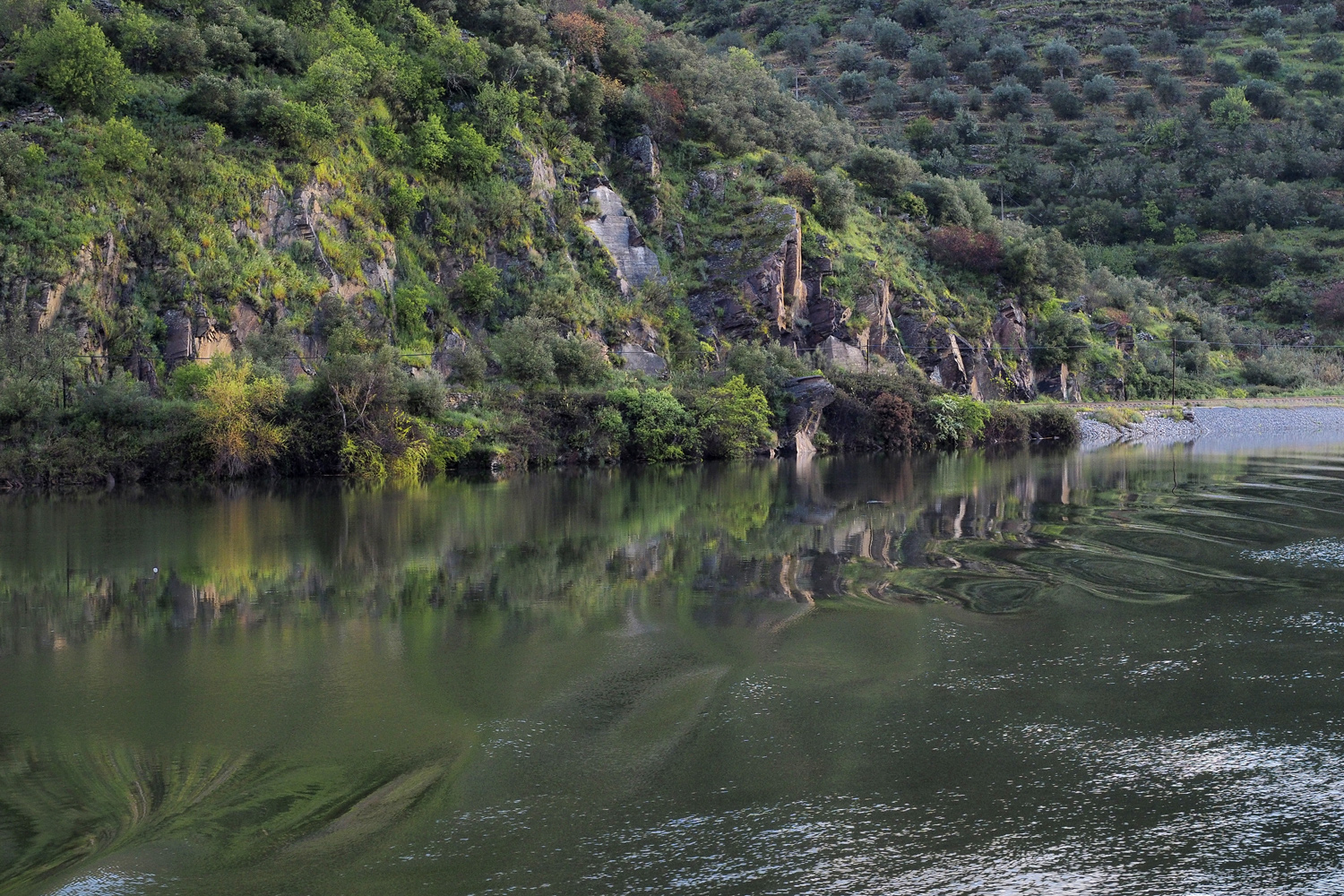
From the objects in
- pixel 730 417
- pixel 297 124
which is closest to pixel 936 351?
pixel 730 417

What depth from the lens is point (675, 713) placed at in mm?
14531

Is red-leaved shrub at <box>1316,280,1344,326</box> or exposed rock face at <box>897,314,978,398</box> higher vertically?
red-leaved shrub at <box>1316,280,1344,326</box>

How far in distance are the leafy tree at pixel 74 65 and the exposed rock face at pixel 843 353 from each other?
40.8 metres

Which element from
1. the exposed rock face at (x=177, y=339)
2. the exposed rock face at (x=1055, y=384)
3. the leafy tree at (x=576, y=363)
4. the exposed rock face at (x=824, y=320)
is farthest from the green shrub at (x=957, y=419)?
the exposed rock face at (x=177, y=339)

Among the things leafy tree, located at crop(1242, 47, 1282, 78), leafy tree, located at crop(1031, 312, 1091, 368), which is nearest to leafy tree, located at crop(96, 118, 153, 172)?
leafy tree, located at crop(1031, 312, 1091, 368)

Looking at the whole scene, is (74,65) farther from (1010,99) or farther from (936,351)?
(1010,99)

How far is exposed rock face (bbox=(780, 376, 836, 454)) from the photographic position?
2462 inches

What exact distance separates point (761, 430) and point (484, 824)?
49.9 metres

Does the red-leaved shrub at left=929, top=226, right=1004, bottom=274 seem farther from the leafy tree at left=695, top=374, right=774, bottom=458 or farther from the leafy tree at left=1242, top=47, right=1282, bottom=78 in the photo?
the leafy tree at left=1242, top=47, right=1282, bottom=78

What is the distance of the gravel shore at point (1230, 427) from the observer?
72312mm

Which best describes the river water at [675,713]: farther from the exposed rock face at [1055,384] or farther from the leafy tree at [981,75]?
the leafy tree at [981,75]

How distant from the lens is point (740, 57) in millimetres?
95188

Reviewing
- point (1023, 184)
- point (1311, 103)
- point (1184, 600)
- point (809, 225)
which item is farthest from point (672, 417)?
point (1311, 103)

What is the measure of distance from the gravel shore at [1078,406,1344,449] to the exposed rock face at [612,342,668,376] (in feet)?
84.6
